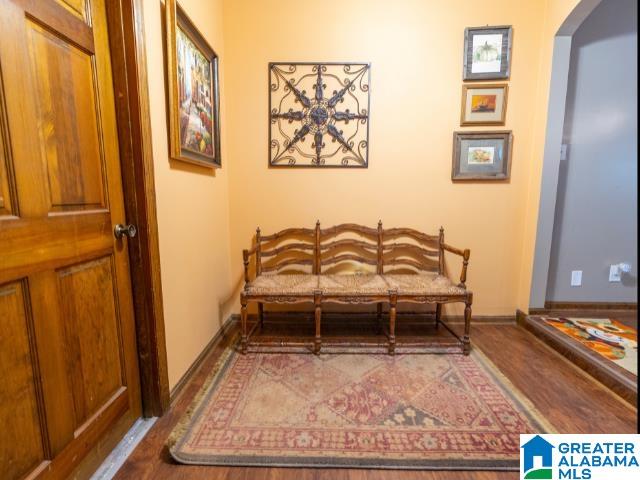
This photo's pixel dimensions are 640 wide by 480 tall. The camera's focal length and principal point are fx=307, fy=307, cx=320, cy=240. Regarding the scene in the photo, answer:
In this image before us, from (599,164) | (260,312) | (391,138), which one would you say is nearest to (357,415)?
(260,312)

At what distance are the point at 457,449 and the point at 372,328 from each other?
1.13m

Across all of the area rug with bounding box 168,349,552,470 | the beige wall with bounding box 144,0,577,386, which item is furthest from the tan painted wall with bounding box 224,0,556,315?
the area rug with bounding box 168,349,552,470

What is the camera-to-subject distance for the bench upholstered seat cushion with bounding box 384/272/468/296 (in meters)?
1.94

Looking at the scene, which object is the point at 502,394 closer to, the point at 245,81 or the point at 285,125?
the point at 285,125

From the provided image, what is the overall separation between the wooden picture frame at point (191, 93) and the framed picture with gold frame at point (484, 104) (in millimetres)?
1747

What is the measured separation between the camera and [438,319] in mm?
2334

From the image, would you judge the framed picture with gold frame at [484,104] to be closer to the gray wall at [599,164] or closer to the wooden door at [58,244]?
the gray wall at [599,164]

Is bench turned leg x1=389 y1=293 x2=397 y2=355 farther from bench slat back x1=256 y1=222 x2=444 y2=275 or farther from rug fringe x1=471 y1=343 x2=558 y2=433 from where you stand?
rug fringe x1=471 y1=343 x2=558 y2=433

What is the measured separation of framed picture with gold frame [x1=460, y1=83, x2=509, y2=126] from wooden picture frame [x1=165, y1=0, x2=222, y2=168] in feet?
5.73

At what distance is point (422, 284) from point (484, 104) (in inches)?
54.7

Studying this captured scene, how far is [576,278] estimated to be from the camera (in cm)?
Answer: 246

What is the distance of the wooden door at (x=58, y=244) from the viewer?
0.84 metres

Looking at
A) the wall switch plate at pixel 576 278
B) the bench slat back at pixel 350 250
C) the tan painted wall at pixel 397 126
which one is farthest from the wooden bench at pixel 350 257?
the wall switch plate at pixel 576 278

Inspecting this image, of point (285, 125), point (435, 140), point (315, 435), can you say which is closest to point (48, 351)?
point (315, 435)
